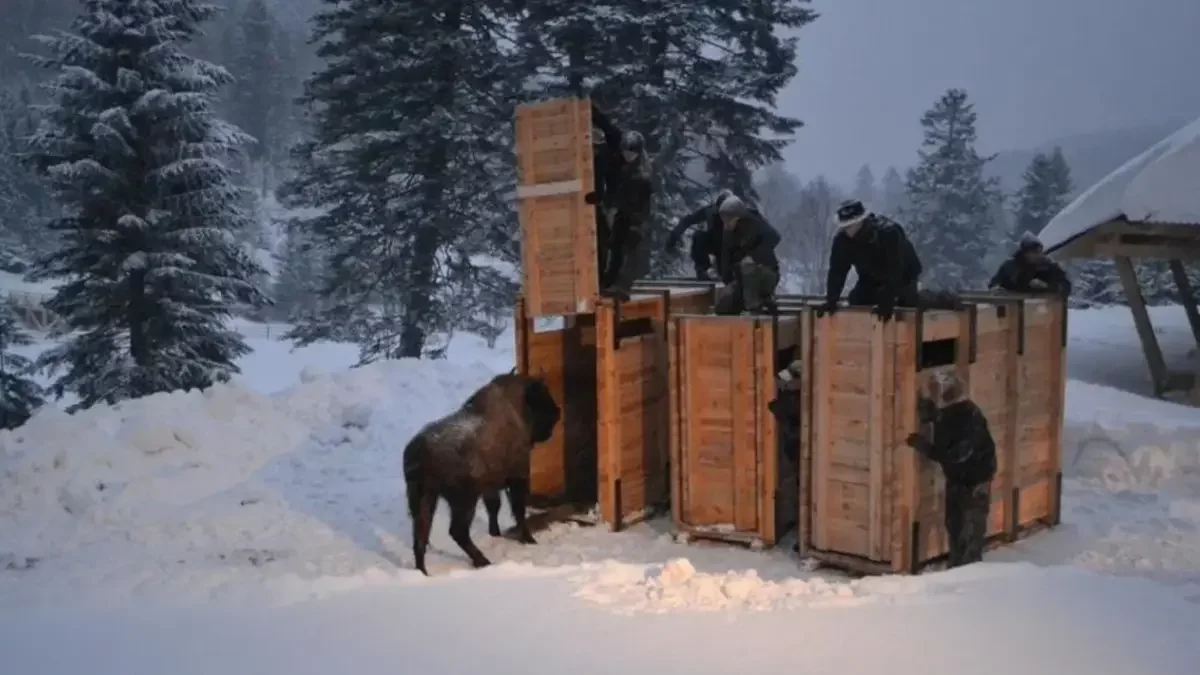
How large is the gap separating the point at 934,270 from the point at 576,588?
30.7 metres

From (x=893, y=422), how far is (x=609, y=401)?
257 cm

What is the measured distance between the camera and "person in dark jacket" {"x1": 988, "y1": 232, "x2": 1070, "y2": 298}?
9727mm

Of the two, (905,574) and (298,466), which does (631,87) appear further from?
(905,574)

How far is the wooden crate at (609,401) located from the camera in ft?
28.7

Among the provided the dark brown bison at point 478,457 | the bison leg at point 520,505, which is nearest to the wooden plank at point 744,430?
the dark brown bison at point 478,457

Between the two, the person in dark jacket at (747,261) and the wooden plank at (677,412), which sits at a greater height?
the person in dark jacket at (747,261)

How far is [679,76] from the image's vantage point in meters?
20.2

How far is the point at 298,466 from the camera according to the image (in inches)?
412

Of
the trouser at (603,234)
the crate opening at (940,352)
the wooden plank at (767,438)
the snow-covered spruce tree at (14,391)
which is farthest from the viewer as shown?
the snow-covered spruce tree at (14,391)

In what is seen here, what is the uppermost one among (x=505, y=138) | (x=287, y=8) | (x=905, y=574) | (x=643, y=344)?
(x=287, y=8)

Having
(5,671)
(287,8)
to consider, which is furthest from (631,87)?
(287,8)

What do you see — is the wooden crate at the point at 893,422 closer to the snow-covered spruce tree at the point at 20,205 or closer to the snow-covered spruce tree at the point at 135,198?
the snow-covered spruce tree at the point at 135,198

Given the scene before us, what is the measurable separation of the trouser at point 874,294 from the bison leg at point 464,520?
3.51 m

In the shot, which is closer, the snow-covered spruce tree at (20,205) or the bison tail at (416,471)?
the bison tail at (416,471)
